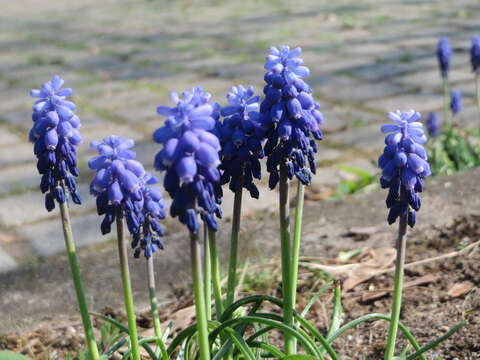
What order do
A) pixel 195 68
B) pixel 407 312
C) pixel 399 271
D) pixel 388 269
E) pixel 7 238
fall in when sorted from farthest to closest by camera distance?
pixel 195 68 < pixel 7 238 < pixel 388 269 < pixel 407 312 < pixel 399 271

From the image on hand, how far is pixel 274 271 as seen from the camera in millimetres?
3059

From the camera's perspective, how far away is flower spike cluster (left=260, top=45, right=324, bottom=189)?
5.67 ft

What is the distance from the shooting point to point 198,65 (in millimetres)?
7164

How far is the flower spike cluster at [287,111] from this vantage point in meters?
1.73

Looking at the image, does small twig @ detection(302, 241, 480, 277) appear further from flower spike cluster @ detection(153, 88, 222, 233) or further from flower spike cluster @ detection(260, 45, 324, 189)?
flower spike cluster @ detection(153, 88, 222, 233)

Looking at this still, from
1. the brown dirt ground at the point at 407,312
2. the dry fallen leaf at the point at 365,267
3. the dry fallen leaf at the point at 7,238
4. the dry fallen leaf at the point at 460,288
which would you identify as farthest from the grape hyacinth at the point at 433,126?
the dry fallen leaf at the point at 7,238

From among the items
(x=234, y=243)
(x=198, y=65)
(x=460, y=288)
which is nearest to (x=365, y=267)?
(x=460, y=288)

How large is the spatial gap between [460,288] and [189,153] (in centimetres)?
162

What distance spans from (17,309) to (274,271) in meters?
0.93

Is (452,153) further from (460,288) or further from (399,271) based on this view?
(399,271)

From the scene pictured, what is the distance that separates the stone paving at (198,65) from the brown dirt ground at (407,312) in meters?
0.71

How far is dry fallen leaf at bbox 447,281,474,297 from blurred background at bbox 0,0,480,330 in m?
1.35

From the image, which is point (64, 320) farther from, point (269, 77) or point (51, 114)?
point (269, 77)

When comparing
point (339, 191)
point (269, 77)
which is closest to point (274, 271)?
point (339, 191)
